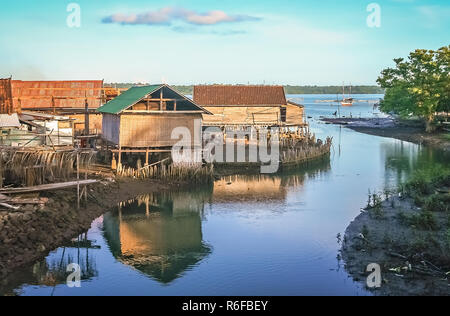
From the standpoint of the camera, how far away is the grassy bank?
12031mm

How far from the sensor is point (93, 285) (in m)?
13.2

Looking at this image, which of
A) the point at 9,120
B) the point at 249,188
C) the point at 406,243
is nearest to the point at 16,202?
the point at 9,120

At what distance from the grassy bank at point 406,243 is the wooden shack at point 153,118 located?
988 centimetres

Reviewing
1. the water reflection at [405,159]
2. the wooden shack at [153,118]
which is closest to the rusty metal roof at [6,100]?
the wooden shack at [153,118]

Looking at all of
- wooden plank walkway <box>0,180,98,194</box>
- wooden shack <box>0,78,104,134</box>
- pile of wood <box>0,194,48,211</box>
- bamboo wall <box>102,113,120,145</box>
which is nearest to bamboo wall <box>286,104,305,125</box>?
wooden shack <box>0,78,104,134</box>

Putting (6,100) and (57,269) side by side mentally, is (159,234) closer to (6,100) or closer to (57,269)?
(57,269)

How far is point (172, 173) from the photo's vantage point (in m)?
24.8

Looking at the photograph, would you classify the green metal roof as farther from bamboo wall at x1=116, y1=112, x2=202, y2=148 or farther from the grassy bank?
the grassy bank

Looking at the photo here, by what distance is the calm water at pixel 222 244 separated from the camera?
42.7 ft

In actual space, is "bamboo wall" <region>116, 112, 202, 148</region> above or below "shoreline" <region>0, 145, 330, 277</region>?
above

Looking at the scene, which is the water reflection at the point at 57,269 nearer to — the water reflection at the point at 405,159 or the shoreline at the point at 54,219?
the shoreline at the point at 54,219

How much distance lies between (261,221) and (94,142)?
44.4ft

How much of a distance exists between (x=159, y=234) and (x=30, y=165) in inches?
202

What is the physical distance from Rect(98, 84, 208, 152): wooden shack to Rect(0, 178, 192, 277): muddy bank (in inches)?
155
